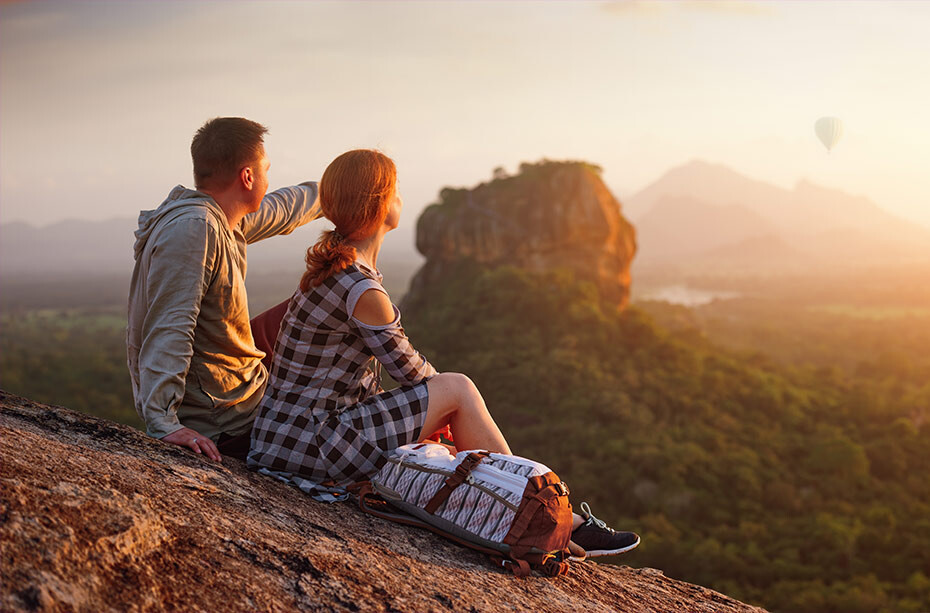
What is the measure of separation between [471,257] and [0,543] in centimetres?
4416

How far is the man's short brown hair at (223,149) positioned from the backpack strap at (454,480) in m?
1.70

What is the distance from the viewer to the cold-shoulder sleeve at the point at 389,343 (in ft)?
10.1

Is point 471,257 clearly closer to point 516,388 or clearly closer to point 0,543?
point 516,388

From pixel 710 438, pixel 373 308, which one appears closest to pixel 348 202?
pixel 373 308

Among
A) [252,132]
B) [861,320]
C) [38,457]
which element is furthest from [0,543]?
[861,320]

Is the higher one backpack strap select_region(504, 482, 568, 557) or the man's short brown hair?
the man's short brown hair

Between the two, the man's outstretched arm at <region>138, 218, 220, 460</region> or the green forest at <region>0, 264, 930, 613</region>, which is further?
the green forest at <region>0, 264, 930, 613</region>

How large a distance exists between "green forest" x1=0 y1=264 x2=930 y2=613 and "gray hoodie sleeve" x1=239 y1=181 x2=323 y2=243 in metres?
23.5

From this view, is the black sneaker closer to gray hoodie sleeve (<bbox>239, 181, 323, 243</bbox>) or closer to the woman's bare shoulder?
the woman's bare shoulder

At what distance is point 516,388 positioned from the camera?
3988 cm

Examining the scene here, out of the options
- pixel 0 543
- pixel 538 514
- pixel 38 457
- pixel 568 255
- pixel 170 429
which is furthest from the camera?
pixel 568 255

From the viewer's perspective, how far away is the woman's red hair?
3117 millimetres

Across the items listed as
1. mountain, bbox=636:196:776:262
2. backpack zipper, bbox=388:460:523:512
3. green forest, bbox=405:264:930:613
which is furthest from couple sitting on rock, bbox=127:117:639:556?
mountain, bbox=636:196:776:262

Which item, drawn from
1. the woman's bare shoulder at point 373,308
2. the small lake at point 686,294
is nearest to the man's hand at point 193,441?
the woman's bare shoulder at point 373,308
